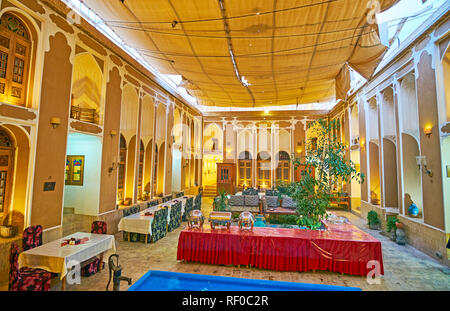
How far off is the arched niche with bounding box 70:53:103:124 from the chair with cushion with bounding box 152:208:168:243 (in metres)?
3.31

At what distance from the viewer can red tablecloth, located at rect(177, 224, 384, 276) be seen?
4820 millimetres

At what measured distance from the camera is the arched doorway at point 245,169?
56.1 feet

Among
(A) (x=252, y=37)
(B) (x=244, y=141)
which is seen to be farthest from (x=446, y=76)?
(B) (x=244, y=141)

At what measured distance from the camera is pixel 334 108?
1422 cm

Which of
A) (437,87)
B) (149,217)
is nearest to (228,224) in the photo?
(149,217)

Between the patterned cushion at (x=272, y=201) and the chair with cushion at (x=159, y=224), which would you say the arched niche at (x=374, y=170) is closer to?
the patterned cushion at (x=272, y=201)

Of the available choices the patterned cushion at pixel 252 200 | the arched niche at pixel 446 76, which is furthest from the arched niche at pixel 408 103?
the patterned cushion at pixel 252 200

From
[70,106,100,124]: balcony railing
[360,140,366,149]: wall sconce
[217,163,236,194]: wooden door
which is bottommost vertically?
[217,163,236,194]: wooden door

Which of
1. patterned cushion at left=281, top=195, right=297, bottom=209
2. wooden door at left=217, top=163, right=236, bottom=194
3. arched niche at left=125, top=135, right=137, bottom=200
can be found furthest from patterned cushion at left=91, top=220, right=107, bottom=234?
wooden door at left=217, top=163, right=236, bottom=194

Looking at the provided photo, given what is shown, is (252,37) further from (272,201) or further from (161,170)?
(161,170)

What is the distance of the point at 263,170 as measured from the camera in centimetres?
1697

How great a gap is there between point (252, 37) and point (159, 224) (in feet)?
19.5

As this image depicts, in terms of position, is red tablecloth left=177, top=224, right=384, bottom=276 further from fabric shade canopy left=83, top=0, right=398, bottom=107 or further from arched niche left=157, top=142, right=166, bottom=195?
arched niche left=157, top=142, right=166, bottom=195
